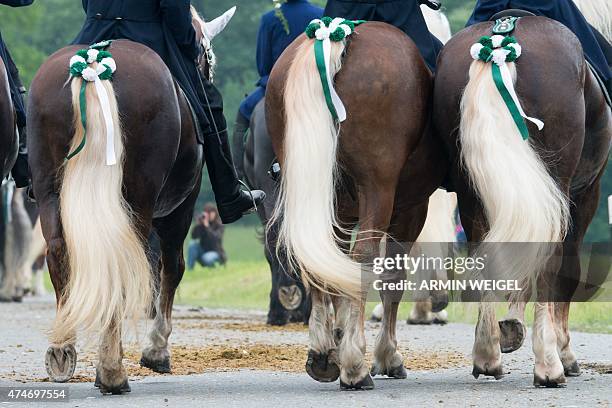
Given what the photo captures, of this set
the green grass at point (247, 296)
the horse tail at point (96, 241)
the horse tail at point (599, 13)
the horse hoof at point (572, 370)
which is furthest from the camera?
the green grass at point (247, 296)

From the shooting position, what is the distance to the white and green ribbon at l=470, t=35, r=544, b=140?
804cm

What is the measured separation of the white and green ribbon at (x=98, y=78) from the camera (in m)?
8.01

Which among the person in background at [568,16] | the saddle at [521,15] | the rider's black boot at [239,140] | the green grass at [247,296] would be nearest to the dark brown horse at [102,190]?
the saddle at [521,15]

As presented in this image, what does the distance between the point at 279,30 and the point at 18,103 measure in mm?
4504

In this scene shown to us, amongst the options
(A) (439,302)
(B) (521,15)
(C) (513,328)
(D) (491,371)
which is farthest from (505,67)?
(A) (439,302)

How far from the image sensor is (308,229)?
8.08 metres

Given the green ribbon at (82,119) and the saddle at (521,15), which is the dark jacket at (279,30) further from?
the green ribbon at (82,119)

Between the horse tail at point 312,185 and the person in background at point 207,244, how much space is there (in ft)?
62.6

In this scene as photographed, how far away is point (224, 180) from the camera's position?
9.82 metres

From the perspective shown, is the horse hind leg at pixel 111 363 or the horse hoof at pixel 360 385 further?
the horse hoof at pixel 360 385

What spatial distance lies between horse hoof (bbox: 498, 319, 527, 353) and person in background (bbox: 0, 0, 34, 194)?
10.3 feet

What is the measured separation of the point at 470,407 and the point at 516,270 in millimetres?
1023

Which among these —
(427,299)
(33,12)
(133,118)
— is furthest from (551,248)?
(33,12)

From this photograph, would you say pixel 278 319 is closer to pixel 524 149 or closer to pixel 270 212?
pixel 270 212
